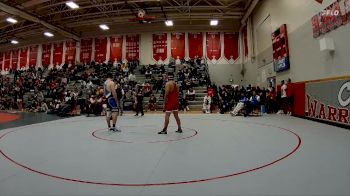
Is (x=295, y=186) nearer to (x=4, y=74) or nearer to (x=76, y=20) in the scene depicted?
(x=76, y=20)

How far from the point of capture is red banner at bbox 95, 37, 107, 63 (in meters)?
22.9

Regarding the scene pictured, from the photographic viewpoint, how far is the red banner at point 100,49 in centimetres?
2288

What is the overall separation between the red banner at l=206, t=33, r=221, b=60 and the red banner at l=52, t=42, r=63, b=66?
14.4 meters

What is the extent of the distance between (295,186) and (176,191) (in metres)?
1.22

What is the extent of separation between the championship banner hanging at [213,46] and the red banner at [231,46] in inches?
23.8

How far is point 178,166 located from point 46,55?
25.7 meters

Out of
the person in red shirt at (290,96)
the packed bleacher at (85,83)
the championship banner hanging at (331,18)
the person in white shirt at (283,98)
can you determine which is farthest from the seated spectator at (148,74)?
the championship banner hanging at (331,18)

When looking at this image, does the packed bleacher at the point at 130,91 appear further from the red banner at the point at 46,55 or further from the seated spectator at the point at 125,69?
the red banner at the point at 46,55

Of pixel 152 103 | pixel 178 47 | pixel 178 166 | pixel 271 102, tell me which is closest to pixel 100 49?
pixel 178 47

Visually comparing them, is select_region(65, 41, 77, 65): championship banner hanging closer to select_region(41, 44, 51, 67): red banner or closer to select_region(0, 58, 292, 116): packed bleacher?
select_region(0, 58, 292, 116): packed bleacher

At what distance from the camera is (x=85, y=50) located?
77.2ft

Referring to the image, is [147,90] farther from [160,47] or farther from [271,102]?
[271,102]

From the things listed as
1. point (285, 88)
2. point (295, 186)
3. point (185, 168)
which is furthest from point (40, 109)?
point (295, 186)

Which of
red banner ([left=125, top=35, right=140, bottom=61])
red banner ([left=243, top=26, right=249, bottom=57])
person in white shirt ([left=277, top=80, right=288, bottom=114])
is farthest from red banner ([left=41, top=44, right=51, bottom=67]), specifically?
person in white shirt ([left=277, top=80, right=288, bottom=114])
